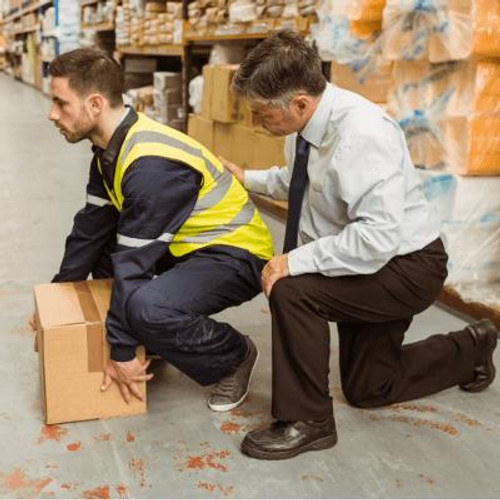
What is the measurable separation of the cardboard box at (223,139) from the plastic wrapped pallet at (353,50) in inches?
49.5

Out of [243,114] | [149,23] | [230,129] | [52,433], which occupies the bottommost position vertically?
[52,433]

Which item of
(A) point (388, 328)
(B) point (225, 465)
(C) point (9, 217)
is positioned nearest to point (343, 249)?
(A) point (388, 328)

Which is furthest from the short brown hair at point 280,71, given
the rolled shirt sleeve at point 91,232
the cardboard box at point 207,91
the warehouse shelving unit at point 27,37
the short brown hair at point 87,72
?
the warehouse shelving unit at point 27,37

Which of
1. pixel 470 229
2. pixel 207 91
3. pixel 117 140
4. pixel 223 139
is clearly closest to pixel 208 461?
pixel 117 140

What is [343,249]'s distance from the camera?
1566 millimetres

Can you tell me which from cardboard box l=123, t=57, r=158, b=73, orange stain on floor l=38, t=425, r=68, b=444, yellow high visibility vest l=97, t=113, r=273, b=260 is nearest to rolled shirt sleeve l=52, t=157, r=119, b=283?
yellow high visibility vest l=97, t=113, r=273, b=260

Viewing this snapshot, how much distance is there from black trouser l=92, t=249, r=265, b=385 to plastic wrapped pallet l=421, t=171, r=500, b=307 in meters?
0.96

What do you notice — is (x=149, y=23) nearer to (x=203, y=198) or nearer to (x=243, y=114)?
(x=243, y=114)

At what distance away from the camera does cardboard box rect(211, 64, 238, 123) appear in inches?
171

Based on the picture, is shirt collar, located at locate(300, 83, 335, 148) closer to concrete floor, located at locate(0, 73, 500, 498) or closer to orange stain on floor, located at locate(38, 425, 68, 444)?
concrete floor, located at locate(0, 73, 500, 498)

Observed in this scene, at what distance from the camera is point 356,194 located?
1.55m

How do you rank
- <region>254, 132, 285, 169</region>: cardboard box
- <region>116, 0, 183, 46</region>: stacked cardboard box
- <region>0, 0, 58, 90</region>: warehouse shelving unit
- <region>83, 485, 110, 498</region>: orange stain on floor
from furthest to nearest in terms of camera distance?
<region>0, 0, 58, 90</region>: warehouse shelving unit < <region>116, 0, 183, 46</region>: stacked cardboard box < <region>254, 132, 285, 169</region>: cardboard box < <region>83, 485, 110, 498</region>: orange stain on floor

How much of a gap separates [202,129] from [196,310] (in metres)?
3.33

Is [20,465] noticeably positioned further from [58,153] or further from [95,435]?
[58,153]
